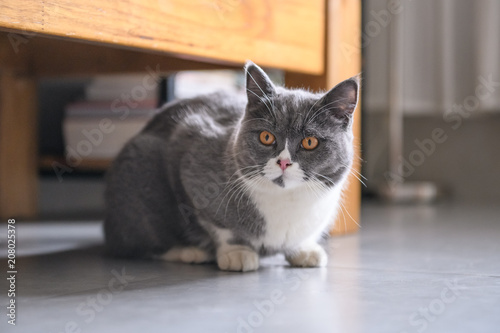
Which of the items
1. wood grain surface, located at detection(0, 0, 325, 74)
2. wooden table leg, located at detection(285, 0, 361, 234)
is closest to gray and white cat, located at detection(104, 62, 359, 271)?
wood grain surface, located at detection(0, 0, 325, 74)

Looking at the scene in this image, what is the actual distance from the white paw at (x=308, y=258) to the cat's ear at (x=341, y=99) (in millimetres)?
318

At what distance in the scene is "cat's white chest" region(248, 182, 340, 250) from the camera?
134cm

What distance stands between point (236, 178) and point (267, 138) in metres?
0.15

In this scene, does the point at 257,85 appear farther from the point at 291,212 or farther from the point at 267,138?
the point at 291,212

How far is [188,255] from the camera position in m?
1.50

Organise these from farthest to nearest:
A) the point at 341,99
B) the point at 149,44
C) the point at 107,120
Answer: the point at 107,120 → the point at 149,44 → the point at 341,99

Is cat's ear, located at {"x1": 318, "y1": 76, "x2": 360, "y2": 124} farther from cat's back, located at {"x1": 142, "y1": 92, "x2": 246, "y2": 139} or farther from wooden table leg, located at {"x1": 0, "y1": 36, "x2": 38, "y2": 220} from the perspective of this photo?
wooden table leg, located at {"x1": 0, "y1": 36, "x2": 38, "y2": 220}

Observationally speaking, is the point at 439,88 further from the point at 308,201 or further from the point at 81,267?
the point at 81,267

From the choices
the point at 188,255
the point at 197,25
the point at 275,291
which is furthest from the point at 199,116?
the point at 275,291

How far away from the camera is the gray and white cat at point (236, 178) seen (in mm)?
1282

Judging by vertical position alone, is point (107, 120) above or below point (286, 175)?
above

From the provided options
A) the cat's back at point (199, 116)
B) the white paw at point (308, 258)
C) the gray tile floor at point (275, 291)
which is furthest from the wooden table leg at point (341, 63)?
the white paw at point (308, 258)

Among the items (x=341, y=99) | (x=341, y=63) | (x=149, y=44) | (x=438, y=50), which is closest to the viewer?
(x=341, y=99)

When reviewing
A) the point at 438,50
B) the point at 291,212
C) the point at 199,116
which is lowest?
the point at 291,212
